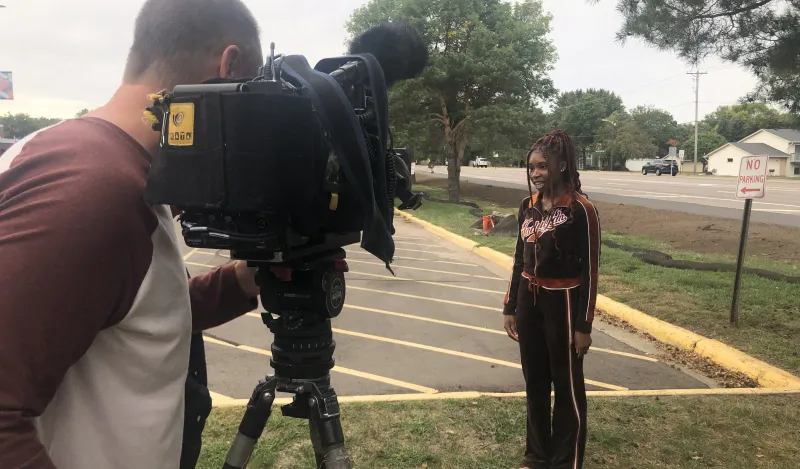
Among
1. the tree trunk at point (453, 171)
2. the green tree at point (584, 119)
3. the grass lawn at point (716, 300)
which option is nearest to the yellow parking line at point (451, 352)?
the grass lawn at point (716, 300)

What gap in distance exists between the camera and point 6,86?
920 inches

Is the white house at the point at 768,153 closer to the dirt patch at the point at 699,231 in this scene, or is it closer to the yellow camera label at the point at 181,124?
the dirt patch at the point at 699,231

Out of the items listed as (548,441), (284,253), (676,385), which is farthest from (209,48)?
(676,385)

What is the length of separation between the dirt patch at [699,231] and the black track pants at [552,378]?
8.29m

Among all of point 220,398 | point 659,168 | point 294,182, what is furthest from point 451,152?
point 659,168

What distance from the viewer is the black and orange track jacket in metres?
2.71

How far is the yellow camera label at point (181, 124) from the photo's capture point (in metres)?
0.96

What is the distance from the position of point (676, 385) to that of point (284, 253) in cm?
398

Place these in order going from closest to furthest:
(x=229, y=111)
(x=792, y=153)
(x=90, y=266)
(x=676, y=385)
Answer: (x=90, y=266)
(x=229, y=111)
(x=676, y=385)
(x=792, y=153)

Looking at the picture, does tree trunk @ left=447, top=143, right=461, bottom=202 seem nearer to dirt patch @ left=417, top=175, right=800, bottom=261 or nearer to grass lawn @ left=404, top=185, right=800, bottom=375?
dirt patch @ left=417, top=175, right=800, bottom=261

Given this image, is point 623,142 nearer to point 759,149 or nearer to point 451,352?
point 759,149

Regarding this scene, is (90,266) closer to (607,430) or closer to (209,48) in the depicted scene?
(209,48)

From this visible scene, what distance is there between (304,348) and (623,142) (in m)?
68.7

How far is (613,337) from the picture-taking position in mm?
5398
